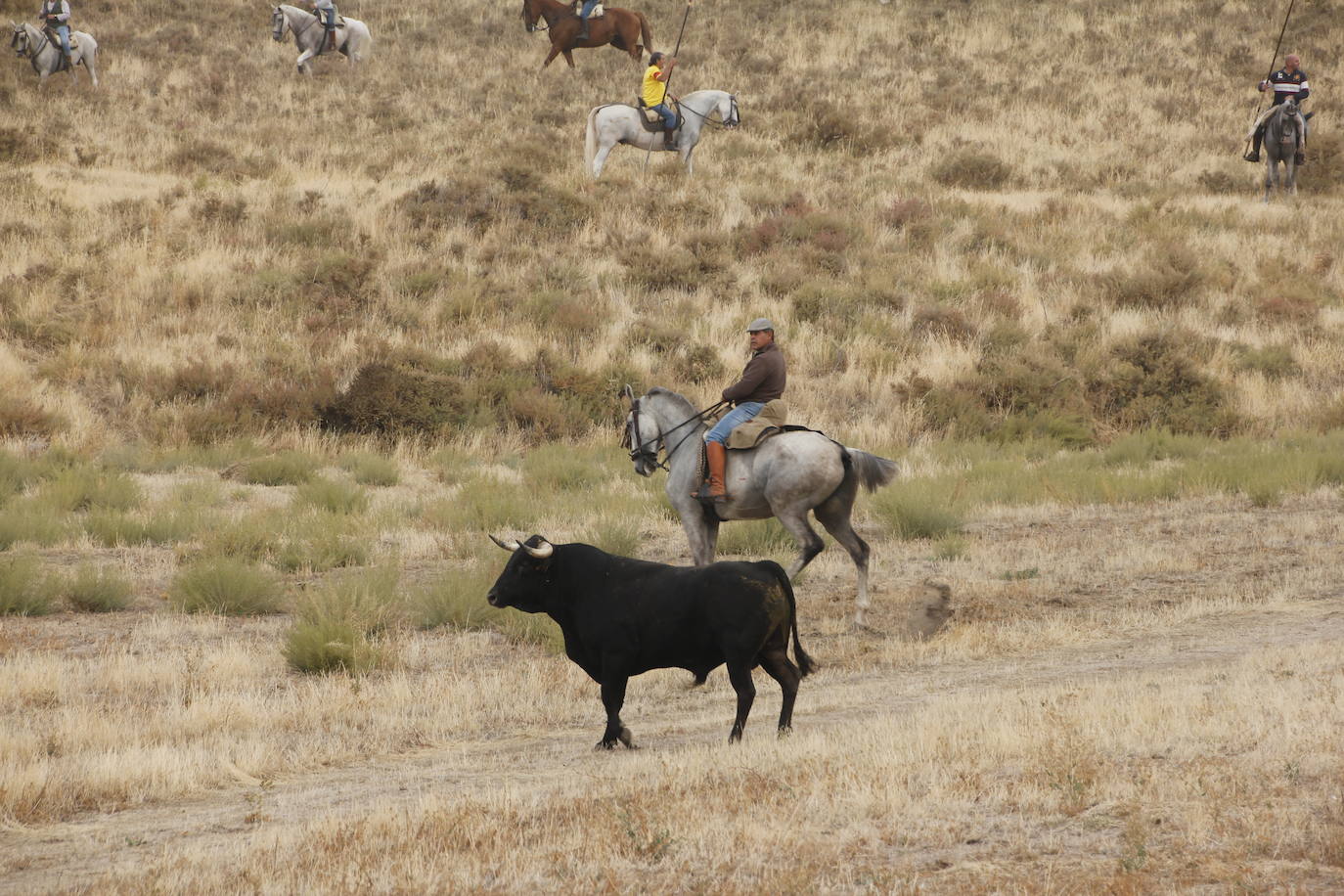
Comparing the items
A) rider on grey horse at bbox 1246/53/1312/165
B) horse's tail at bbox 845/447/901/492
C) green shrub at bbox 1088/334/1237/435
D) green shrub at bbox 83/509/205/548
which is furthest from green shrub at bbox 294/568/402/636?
rider on grey horse at bbox 1246/53/1312/165

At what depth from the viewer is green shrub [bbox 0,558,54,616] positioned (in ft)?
41.3

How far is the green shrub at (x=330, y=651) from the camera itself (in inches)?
418

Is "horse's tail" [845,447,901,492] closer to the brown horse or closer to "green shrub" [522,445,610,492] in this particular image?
"green shrub" [522,445,610,492]

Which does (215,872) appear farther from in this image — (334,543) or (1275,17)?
(1275,17)

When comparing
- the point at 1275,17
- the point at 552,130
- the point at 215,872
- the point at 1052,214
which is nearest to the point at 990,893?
the point at 215,872

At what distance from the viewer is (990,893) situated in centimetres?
508

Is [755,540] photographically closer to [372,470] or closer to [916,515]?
[916,515]

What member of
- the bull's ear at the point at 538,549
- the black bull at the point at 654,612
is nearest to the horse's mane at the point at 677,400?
the black bull at the point at 654,612

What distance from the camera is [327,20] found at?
43094 mm

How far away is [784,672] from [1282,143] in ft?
99.8

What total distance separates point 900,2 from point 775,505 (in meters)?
43.4

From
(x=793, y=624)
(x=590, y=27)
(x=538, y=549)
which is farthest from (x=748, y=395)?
(x=590, y=27)

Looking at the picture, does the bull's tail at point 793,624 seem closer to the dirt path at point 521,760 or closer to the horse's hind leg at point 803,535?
the dirt path at point 521,760

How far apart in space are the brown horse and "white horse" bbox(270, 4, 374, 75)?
18.0 ft
